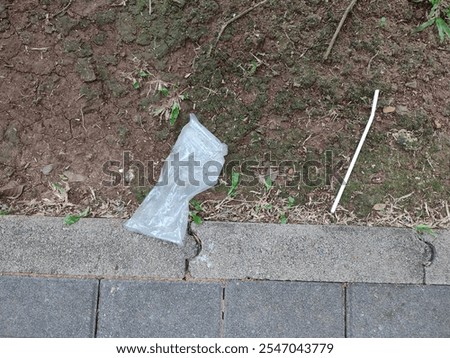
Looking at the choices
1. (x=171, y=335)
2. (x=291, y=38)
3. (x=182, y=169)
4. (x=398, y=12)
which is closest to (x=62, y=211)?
(x=182, y=169)

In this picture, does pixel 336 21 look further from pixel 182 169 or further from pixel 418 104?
pixel 182 169

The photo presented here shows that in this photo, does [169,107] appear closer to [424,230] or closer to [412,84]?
[412,84]

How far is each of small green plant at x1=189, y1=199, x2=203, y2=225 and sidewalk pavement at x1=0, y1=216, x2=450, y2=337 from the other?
0.12 ft

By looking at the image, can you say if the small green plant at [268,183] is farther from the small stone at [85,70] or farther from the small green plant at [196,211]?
the small stone at [85,70]

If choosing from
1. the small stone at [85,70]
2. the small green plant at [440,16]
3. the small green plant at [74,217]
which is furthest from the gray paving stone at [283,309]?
the small green plant at [440,16]

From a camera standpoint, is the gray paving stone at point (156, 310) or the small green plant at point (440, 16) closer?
the gray paving stone at point (156, 310)

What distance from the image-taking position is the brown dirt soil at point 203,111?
2.37 metres

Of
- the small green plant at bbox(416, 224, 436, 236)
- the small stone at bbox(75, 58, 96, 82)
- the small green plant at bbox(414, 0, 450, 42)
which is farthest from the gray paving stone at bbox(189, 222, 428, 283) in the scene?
the small green plant at bbox(414, 0, 450, 42)

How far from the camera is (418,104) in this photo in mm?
2420

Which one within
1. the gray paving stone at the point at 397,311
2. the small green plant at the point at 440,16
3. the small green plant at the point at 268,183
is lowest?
the gray paving stone at the point at 397,311

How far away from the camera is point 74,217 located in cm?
234

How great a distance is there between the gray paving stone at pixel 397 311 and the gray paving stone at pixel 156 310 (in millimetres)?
705

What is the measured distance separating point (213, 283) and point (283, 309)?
0.38 meters

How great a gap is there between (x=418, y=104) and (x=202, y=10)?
123 cm
